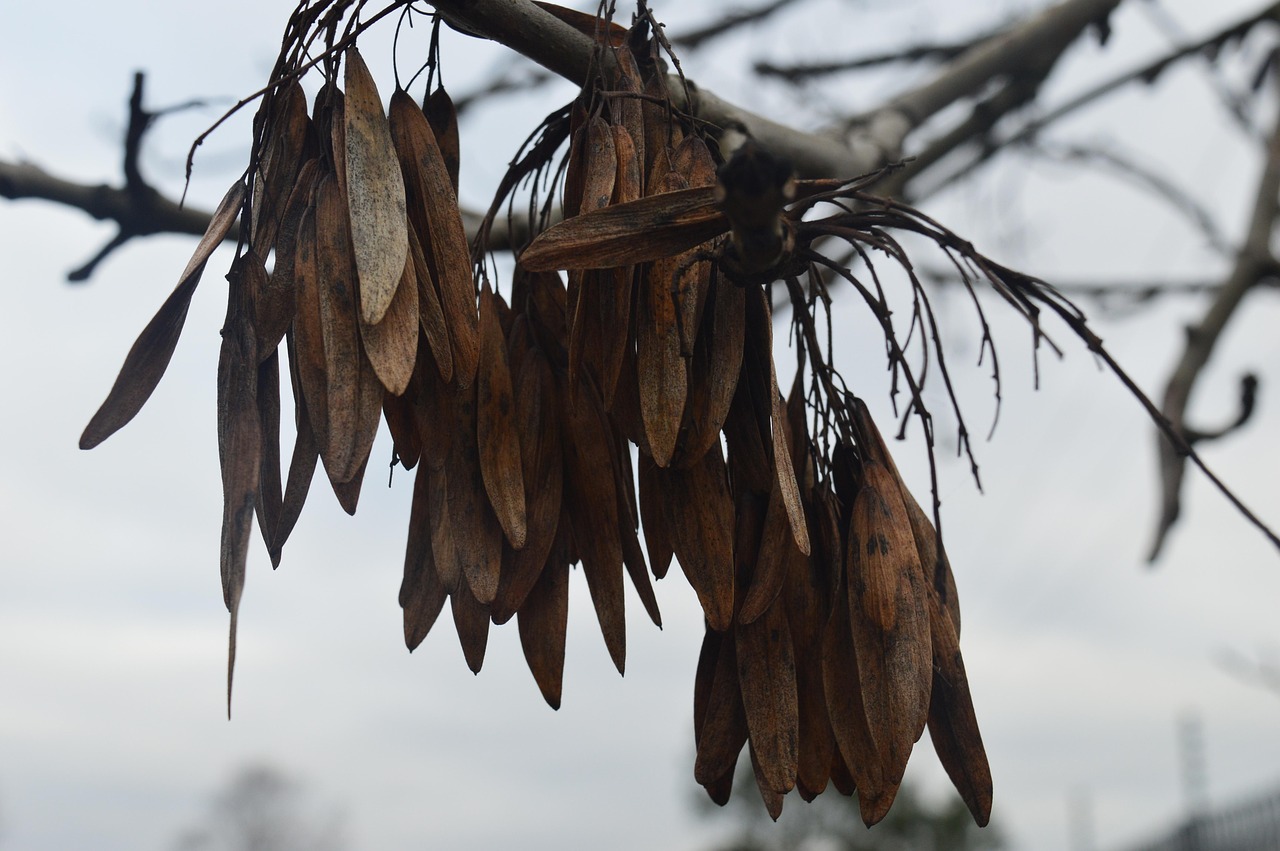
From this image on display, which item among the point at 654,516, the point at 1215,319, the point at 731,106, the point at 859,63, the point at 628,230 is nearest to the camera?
the point at 628,230

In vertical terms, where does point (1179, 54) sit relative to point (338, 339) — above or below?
above

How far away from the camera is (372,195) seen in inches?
24.3

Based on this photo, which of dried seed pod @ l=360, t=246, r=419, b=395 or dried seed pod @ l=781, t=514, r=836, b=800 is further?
dried seed pod @ l=781, t=514, r=836, b=800

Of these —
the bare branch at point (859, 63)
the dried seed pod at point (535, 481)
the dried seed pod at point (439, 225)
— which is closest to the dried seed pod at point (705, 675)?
the dried seed pod at point (535, 481)

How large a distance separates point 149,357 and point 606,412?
0.25 meters

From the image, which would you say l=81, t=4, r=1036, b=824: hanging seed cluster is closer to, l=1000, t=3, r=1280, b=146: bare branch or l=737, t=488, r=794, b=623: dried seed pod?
l=737, t=488, r=794, b=623: dried seed pod

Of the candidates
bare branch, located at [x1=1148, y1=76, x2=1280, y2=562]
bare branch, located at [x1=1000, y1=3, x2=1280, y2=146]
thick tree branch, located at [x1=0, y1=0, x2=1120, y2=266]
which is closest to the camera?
thick tree branch, located at [x1=0, y1=0, x2=1120, y2=266]

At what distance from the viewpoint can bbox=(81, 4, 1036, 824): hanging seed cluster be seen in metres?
0.60

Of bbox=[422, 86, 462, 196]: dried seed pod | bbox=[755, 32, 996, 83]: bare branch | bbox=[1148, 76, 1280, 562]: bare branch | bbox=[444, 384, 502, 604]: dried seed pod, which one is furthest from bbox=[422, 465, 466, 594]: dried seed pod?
bbox=[755, 32, 996, 83]: bare branch

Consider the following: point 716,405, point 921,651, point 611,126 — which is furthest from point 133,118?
point 921,651

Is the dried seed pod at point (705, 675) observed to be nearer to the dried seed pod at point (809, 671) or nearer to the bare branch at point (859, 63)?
the dried seed pod at point (809, 671)

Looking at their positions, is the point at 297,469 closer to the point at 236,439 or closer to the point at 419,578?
the point at 236,439

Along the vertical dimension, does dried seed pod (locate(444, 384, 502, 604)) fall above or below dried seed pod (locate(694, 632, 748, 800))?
above

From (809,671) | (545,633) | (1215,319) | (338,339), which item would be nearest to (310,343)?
(338,339)
